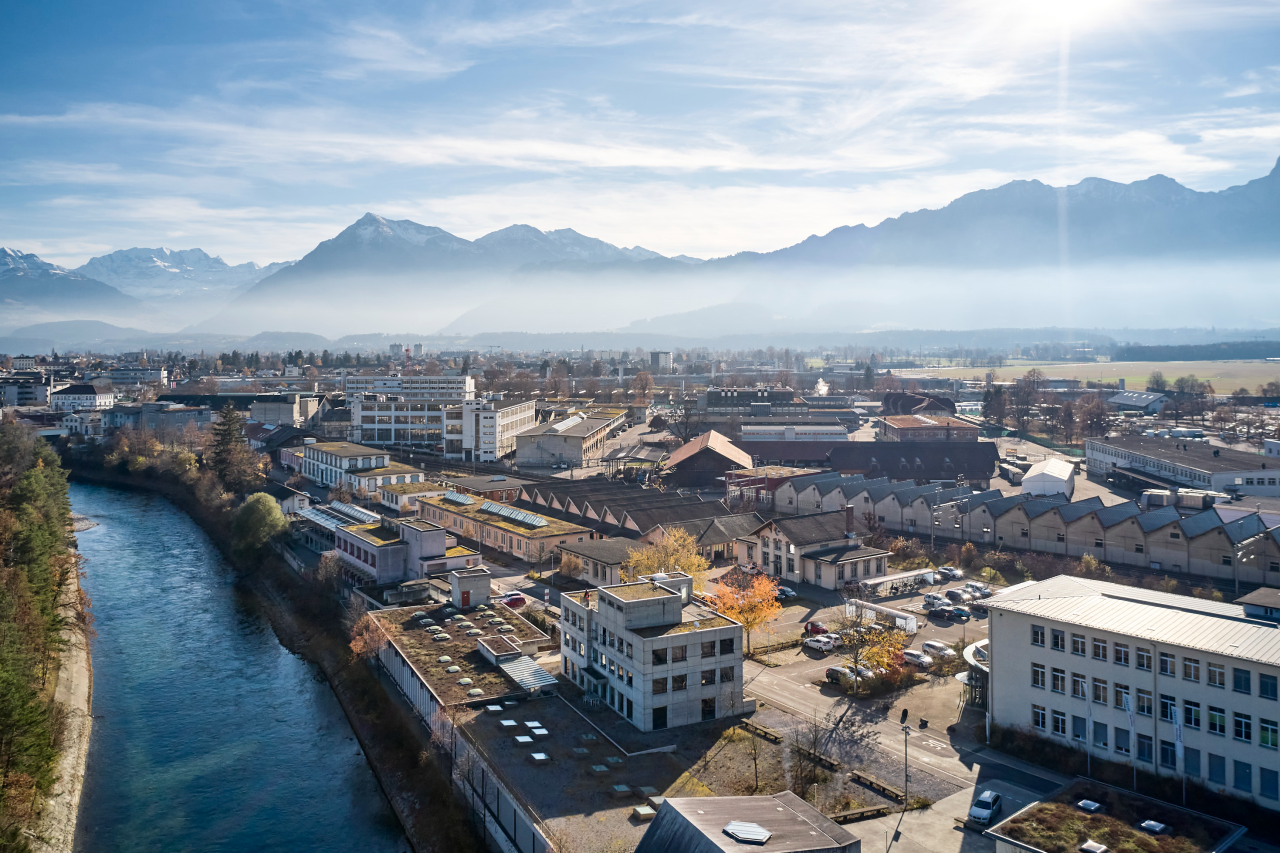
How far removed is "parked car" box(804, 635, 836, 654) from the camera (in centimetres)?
1928

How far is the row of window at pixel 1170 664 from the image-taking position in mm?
11875

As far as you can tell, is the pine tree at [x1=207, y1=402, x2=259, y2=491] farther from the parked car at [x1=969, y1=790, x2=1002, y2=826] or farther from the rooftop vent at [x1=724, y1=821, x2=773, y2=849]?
the parked car at [x1=969, y1=790, x2=1002, y2=826]

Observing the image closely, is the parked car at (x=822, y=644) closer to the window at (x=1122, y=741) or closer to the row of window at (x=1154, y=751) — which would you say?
the row of window at (x=1154, y=751)

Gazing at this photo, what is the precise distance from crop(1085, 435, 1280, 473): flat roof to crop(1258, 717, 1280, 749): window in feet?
85.5

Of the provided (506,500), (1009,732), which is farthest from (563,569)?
(1009,732)

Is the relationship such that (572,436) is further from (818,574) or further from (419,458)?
(818,574)

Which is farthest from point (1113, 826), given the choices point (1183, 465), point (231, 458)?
point (231, 458)

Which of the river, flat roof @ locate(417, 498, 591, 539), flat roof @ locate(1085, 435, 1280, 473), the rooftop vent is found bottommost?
the river

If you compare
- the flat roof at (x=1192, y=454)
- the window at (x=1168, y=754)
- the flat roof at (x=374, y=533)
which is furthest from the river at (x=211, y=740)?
the flat roof at (x=1192, y=454)

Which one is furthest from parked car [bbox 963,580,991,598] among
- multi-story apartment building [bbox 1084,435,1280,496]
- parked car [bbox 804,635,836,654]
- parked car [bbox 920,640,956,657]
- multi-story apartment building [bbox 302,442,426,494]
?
multi-story apartment building [bbox 302,442,426,494]

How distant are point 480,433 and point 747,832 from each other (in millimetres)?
41308

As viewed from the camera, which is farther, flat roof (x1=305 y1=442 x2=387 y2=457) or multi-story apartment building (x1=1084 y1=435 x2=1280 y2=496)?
flat roof (x1=305 y1=442 x2=387 y2=457)

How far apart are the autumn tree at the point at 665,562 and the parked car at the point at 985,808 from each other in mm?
10221

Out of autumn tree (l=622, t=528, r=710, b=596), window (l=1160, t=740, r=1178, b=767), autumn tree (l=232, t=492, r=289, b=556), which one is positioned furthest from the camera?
autumn tree (l=232, t=492, r=289, b=556)
